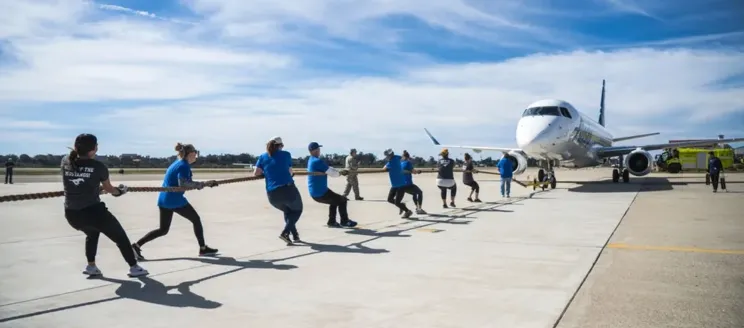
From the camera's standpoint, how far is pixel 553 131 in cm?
2127

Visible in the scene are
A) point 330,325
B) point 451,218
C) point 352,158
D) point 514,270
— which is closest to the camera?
point 330,325

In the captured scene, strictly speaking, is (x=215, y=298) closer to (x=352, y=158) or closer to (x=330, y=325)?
(x=330, y=325)

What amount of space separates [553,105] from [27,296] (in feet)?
68.2

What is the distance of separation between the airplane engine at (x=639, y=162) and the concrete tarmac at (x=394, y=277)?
15.5m

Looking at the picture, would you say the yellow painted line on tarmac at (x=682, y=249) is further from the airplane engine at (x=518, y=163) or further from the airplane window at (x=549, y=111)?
the airplane engine at (x=518, y=163)

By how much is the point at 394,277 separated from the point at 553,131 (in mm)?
17085

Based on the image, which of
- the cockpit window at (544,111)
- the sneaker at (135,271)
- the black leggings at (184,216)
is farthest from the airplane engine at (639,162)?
the sneaker at (135,271)

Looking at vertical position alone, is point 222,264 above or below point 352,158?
below

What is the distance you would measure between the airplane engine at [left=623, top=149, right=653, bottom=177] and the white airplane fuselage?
273 centimetres

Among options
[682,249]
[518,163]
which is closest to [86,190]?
[682,249]

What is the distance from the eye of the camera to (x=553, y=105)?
22.4 meters

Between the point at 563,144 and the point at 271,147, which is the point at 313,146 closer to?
the point at 271,147

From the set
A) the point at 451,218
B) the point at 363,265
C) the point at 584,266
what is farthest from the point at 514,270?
the point at 451,218

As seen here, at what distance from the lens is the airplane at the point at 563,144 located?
21438mm
